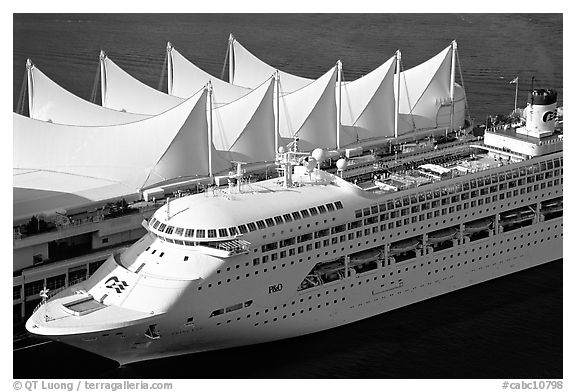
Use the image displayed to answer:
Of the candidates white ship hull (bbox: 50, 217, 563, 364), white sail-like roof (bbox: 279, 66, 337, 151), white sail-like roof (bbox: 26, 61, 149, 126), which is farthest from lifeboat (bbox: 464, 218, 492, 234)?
white sail-like roof (bbox: 26, 61, 149, 126)

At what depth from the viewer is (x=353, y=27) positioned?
87.1 meters

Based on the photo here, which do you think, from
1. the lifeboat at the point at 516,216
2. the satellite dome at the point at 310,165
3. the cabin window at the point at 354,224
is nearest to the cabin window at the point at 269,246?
the cabin window at the point at 354,224

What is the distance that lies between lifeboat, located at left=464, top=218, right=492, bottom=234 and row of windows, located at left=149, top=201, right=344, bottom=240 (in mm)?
7994

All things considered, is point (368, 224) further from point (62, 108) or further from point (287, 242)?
point (62, 108)

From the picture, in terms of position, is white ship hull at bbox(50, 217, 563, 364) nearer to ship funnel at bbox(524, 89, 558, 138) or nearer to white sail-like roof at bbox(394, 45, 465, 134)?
ship funnel at bbox(524, 89, 558, 138)

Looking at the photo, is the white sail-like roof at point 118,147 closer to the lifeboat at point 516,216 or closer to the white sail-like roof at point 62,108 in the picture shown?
the white sail-like roof at point 62,108

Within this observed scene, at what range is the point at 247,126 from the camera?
5316 cm

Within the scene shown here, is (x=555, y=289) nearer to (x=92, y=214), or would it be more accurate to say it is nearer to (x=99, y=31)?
(x=92, y=214)

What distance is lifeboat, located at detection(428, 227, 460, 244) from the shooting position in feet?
147

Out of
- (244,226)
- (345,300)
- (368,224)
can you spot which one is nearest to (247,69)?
(368,224)

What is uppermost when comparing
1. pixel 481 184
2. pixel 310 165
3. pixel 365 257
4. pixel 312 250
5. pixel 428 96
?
pixel 428 96

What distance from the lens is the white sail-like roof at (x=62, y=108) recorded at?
177ft

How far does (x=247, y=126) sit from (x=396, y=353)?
17523mm

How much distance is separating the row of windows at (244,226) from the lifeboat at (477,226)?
7994 millimetres
